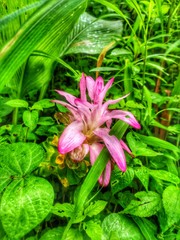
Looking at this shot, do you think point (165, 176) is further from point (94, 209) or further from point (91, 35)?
point (91, 35)

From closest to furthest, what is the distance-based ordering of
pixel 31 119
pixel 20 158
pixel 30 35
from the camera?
pixel 30 35 → pixel 20 158 → pixel 31 119

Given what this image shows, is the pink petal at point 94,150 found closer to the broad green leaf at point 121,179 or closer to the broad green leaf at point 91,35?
the broad green leaf at point 121,179

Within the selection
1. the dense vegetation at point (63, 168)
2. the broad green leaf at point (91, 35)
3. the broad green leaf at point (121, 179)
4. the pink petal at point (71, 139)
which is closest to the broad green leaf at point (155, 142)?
the dense vegetation at point (63, 168)

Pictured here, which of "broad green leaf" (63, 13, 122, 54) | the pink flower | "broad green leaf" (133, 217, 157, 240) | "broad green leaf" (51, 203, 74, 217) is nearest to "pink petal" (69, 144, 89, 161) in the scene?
the pink flower

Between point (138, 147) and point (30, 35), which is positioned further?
point (138, 147)

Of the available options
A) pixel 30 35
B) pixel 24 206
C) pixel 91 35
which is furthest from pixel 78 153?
pixel 91 35

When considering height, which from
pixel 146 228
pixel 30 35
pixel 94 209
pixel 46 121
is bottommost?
pixel 146 228
